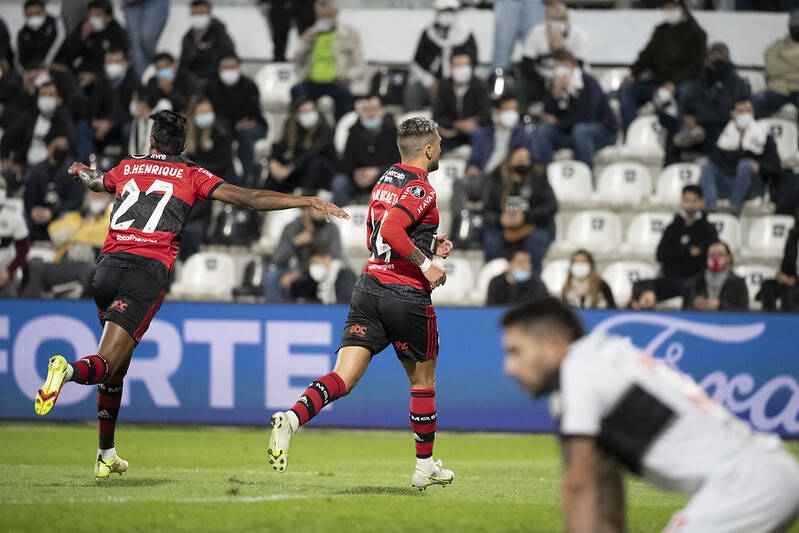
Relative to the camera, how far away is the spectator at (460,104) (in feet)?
49.9

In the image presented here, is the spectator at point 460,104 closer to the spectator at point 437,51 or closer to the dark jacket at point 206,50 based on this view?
the spectator at point 437,51

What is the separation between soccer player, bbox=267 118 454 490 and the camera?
22.4 feet

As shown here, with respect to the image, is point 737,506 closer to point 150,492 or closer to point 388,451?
point 150,492

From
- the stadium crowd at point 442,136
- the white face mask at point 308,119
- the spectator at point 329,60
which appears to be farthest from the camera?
the spectator at point 329,60

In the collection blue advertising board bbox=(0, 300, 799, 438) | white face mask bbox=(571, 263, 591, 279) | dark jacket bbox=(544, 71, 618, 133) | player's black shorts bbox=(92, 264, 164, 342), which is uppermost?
dark jacket bbox=(544, 71, 618, 133)

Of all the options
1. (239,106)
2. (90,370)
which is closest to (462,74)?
(239,106)

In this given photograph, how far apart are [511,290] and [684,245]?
2352 mm

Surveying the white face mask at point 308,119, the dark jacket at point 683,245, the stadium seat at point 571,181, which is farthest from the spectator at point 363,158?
the dark jacket at point 683,245

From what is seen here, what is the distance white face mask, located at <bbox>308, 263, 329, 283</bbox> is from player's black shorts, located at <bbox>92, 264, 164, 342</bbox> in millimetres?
5830

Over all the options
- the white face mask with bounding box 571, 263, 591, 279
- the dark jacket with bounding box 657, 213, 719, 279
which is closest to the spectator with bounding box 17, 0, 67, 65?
the white face mask with bounding box 571, 263, 591, 279

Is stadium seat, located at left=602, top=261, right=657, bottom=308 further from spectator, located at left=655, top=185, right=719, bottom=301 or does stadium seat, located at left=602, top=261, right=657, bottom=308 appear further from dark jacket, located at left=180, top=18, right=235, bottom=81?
dark jacket, located at left=180, top=18, right=235, bottom=81

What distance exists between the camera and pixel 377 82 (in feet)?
53.6

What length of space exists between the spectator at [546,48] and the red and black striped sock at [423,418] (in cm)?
912

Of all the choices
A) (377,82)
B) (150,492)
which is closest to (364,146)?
(377,82)
